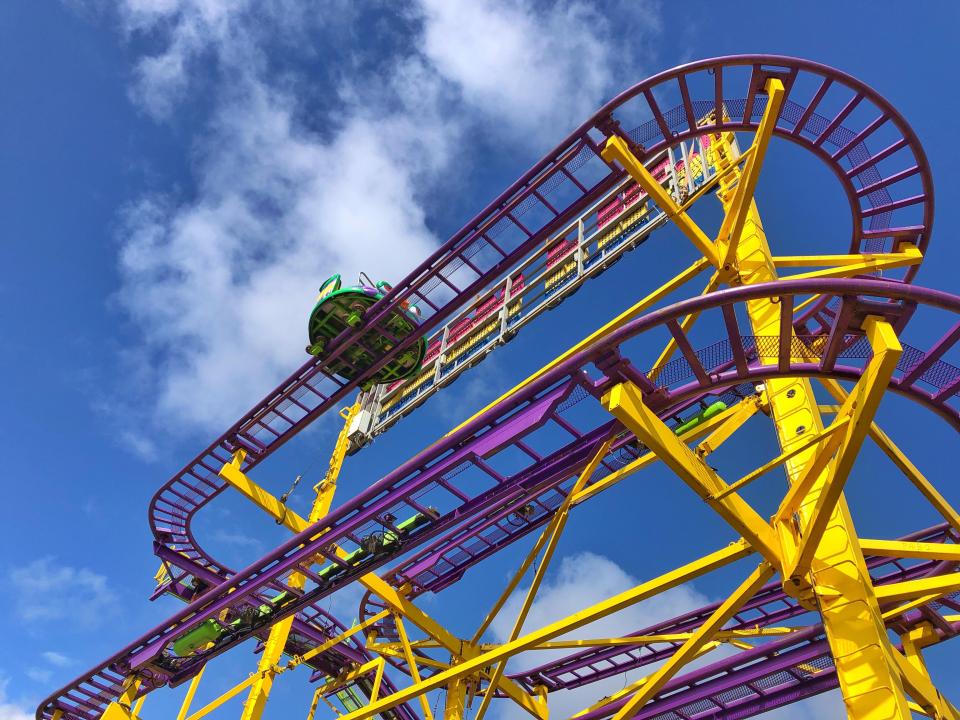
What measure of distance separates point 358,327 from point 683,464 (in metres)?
7.78

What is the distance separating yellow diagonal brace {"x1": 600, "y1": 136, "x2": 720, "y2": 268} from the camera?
10.0 meters

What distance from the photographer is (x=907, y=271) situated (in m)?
10.8

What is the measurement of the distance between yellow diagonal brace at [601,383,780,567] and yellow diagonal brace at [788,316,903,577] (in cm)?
59

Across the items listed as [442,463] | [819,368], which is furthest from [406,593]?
[819,368]

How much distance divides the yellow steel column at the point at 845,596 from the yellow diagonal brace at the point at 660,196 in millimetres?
1502

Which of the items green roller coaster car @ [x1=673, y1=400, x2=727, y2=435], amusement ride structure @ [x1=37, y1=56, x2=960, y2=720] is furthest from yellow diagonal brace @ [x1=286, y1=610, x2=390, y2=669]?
green roller coaster car @ [x1=673, y1=400, x2=727, y2=435]

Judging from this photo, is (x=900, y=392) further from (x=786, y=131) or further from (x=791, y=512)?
(x=786, y=131)

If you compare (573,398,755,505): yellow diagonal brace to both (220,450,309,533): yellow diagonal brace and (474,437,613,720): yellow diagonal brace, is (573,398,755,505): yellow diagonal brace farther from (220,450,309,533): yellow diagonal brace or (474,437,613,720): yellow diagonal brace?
(220,450,309,533): yellow diagonal brace

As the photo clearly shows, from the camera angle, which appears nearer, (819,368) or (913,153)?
(819,368)

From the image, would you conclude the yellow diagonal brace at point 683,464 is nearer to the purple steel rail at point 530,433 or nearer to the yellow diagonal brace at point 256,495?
the purple steel rail at point 530,433

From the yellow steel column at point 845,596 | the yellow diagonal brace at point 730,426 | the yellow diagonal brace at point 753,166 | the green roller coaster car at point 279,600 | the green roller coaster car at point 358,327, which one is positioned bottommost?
the yellow steel column at point 845,596

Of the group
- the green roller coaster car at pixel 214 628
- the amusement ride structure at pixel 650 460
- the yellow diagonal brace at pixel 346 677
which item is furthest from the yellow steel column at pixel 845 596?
the yellow diagonal brace at pixel 346 677

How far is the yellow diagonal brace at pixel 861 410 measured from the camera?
6.31 m

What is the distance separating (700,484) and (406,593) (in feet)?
28.5
